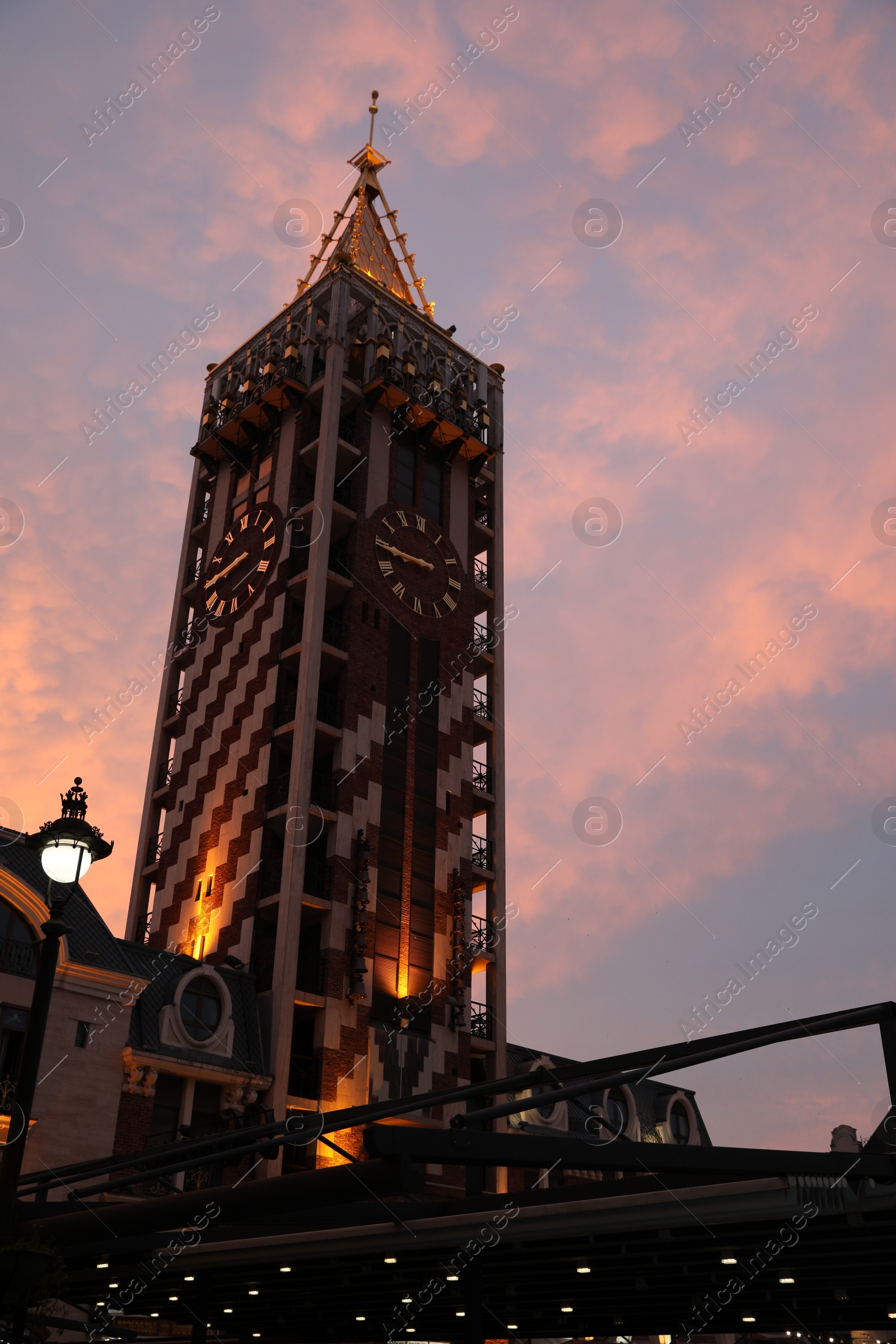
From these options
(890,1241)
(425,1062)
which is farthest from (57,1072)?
(890,1241)

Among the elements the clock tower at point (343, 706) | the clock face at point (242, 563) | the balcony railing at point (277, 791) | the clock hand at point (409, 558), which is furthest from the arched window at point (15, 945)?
the clock hand at point (409, 558)

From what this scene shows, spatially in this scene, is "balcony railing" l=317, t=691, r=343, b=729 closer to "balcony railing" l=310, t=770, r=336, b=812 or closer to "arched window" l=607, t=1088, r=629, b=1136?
"balcony railing" l=310, t=770, r=336, b=812

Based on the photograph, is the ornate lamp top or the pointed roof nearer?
the ornate lamp top

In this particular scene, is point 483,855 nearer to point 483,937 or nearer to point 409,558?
point 483,937

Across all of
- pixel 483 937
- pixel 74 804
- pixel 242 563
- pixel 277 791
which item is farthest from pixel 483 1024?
pixel 74 804

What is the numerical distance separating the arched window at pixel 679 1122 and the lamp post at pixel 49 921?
1873 inches

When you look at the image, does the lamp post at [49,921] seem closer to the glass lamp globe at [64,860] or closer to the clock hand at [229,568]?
the glass lamp globe at [64,860]

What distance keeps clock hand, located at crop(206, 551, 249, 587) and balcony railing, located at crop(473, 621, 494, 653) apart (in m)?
10.9

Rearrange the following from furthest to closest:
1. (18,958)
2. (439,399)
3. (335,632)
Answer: (439,399) → (335,632) → (18,958)

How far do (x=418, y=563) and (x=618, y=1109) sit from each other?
26.0 metres

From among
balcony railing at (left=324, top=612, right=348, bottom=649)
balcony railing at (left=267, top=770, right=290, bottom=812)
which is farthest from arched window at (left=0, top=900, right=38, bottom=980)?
balcony railing at (left=324, top=612, right=348, bottom=649)

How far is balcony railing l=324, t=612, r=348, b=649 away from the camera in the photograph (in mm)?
49312

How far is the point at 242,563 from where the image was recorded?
53.8m

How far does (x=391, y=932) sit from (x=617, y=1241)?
30.4 m
